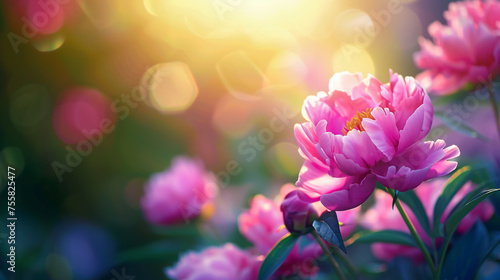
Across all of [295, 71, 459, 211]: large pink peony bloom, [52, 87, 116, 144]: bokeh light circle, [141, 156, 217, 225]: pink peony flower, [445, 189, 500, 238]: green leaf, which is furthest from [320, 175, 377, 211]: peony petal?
[52, 87, 116, 144]: bokeh light circle

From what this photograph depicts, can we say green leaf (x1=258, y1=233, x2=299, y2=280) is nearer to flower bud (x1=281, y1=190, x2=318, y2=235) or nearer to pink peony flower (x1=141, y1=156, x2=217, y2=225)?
flower bud (x1=281, y1=190, x2=318, y2=235)

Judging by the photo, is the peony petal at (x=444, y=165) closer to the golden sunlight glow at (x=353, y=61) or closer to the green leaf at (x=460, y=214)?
the green leaf at (x=460, y=214)

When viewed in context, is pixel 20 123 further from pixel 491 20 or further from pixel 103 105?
pixel 491 20

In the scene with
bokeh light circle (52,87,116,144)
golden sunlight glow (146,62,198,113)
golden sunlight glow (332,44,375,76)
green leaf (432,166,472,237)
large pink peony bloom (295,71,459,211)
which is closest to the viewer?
large pink peony bloom (295,71,459,211)

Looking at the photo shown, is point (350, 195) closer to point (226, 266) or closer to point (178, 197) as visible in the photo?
point (226, 266)

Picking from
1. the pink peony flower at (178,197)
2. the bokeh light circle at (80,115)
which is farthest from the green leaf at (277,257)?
the bokeh light circle at (80,115)

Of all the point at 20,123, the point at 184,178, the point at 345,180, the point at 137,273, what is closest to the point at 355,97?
the point at 345,180
